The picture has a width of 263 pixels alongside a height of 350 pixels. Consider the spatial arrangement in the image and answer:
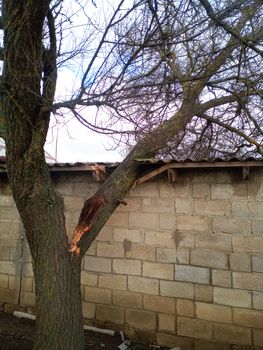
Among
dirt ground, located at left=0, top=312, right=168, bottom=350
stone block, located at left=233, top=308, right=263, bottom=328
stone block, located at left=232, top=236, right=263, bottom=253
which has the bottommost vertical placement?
dirt ground, located at left=0, top=312, right=168, bottom=350

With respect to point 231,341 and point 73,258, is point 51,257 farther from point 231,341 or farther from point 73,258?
point 231,341

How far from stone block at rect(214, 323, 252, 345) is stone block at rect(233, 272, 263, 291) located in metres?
0.54

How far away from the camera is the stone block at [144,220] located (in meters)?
4.90

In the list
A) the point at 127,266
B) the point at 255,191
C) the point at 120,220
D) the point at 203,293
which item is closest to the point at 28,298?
the point at 127,266

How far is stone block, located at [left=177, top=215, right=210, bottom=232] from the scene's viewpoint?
4.58 meters

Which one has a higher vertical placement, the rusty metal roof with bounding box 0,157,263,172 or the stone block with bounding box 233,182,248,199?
the rusty metal roof with bounding box 0,157,263,172

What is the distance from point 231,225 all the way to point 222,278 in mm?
726

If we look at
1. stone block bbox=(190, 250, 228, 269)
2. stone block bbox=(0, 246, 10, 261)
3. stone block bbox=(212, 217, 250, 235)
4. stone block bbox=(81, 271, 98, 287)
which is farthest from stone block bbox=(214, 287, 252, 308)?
stone block bbox=(0, 246, 10, 261)

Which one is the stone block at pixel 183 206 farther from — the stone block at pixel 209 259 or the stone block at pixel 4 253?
the stone block at pixel 4 253

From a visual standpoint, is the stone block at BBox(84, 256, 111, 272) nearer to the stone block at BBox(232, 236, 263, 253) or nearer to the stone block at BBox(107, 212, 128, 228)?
the stone block at BBox(107, 212, 128, 228)

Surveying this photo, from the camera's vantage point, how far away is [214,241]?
451 centimetres

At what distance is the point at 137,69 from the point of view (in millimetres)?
3311

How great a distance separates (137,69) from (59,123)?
97 centimetres

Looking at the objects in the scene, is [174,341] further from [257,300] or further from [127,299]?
[257,300]
